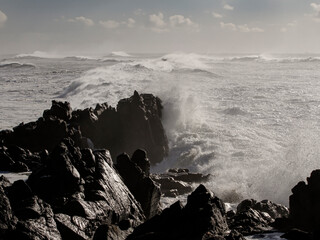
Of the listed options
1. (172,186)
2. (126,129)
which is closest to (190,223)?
(172,186)

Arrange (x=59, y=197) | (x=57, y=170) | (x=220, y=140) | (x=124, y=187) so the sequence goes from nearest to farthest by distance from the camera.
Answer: (x=59, y=197) → (x=57, y=170) → (x=124, y=187) → (x=220, y=140)

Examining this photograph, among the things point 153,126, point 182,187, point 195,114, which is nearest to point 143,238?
point 182,187

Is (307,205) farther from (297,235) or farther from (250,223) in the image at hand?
(297,235)

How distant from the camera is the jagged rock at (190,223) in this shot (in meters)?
14.2

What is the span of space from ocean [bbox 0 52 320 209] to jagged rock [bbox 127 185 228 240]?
46.2ft

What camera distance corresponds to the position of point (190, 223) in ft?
48.4

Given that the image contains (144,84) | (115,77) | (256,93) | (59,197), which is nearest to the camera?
(59,197)

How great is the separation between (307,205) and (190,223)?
22.6ft

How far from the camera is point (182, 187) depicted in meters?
29.0

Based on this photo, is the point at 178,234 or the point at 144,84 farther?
the point at 144,84

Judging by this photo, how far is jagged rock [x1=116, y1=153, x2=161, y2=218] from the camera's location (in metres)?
20.1

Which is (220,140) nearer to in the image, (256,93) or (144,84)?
(256,93)

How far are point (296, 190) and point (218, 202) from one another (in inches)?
202

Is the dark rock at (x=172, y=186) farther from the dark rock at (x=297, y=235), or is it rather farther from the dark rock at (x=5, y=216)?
the dark rock at (x=5, y=216)
